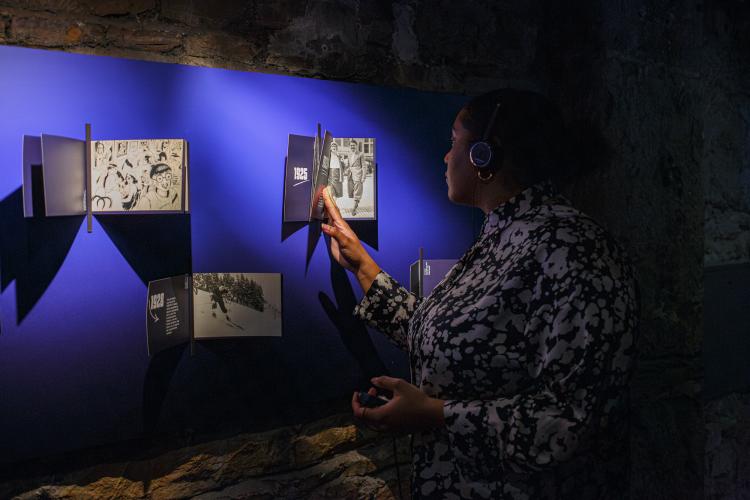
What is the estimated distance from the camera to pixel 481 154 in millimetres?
1146

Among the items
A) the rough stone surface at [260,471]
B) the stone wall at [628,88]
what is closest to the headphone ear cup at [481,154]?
the stone wall at [628,88]

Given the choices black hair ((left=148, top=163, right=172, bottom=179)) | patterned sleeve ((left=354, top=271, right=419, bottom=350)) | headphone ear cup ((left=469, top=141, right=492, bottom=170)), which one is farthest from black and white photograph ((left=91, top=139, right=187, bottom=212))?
headphone ear cup ((left=469, top=141, right=492, bottom=170))

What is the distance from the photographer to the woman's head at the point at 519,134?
1132 millimetres

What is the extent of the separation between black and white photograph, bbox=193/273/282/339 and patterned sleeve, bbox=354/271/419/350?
0.78 ft

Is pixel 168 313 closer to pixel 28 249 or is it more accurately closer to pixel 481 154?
pixel 28 249

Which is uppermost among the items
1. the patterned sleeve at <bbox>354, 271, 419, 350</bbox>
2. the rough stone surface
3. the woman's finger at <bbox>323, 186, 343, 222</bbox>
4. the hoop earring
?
the hoop earring

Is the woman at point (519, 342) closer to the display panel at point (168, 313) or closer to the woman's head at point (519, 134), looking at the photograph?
the woman's head at point (519, 134)

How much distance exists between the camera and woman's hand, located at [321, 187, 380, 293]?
1.50 metres

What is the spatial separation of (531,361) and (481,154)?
17.2 inches

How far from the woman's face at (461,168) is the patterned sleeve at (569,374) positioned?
0.33 metres

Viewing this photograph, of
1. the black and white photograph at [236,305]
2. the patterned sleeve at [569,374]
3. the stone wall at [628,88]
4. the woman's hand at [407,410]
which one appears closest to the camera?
the patterned sleeve at [569,374]

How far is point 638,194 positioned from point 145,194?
1412 millimetres
